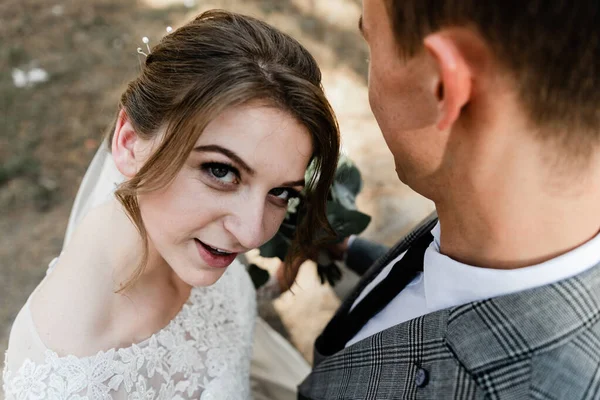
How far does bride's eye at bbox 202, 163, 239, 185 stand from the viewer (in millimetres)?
1702

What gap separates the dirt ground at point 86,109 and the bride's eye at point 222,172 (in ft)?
6.72

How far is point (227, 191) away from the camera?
1732 mm

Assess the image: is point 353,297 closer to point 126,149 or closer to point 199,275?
point 199,275

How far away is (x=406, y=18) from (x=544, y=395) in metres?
0.89

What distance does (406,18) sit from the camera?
4.33 feet

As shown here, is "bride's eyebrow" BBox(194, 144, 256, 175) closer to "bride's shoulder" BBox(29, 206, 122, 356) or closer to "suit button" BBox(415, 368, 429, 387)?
"bride's shoulder" BBox(29, 206, 122, 356)

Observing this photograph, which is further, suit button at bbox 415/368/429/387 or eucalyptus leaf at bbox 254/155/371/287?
eucalyptus leaf at bbox 254/155/371/287

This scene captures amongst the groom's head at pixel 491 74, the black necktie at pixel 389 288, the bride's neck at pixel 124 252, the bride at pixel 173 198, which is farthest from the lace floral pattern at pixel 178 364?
the groom's head at pixel 491 74

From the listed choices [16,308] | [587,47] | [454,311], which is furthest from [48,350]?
[16,308]

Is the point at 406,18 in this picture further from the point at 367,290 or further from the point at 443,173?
the point at 367,290

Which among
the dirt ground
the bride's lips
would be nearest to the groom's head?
the bride's lips

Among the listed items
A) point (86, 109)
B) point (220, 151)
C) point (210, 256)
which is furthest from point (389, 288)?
point (86, 109)

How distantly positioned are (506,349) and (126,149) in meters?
1.27

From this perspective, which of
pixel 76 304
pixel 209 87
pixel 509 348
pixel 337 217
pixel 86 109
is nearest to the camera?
pixel 509 348
